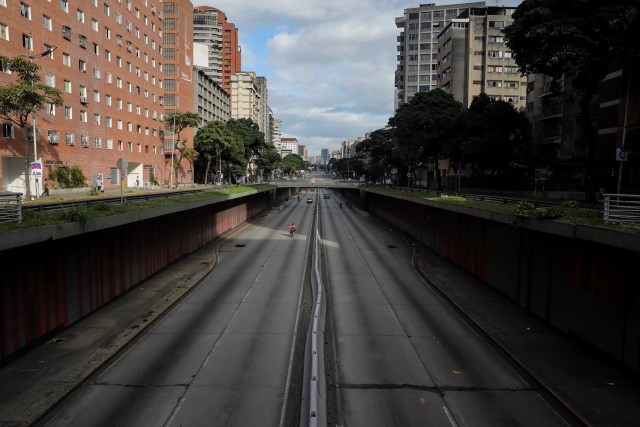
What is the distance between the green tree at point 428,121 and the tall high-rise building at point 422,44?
78.9 m

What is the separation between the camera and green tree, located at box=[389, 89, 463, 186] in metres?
67.8

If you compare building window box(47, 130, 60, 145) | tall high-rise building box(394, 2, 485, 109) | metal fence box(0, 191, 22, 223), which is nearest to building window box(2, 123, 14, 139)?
building window box(47, 130, 60, 145)

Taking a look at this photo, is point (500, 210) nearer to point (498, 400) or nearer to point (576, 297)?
point (576, 297)

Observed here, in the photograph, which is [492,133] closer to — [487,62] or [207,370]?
[487,62]

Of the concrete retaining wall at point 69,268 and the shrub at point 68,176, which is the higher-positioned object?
the shrub at point 68,176

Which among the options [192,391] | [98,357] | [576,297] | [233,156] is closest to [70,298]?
[98,357]

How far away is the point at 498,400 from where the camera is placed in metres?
13.6

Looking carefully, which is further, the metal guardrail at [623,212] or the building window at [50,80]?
the building window at [50,80]

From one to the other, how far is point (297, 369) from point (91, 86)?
61.2 metres

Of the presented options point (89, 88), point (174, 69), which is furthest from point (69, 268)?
point (174, 69)

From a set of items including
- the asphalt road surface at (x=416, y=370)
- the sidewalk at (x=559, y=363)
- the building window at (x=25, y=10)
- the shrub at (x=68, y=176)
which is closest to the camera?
the asphalt road surface at (x=416, y=370)

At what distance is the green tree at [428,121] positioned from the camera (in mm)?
67750

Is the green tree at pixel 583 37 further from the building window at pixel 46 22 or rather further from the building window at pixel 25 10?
the building window at pixel 46 22

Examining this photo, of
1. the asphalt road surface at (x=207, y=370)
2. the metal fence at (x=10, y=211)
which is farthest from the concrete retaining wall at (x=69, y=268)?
the asphalt road surface at (x=207, y=370)
